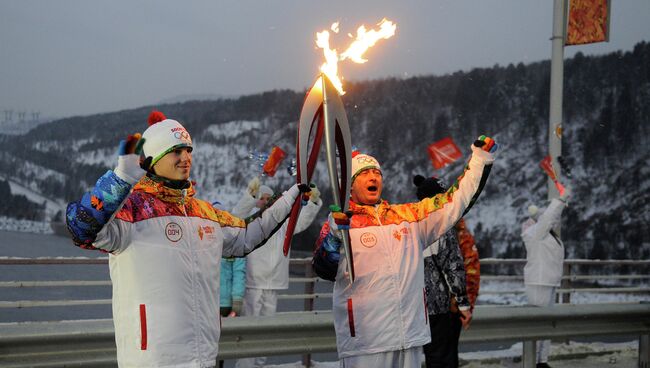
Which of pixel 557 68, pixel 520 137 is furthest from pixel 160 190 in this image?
pixel 520 137

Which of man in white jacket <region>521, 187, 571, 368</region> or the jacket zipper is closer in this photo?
the jacket zipper

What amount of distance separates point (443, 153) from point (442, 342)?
9.63ft

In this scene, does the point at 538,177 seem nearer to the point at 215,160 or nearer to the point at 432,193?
the point at 215,160

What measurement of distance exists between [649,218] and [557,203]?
4780 centimetres

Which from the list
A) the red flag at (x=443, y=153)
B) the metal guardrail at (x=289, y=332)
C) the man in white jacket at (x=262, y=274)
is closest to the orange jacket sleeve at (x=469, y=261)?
the metal guardrail at (x=289, y=332)

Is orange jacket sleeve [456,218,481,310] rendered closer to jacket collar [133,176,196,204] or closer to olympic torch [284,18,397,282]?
olympic torch [284,18,397,282]

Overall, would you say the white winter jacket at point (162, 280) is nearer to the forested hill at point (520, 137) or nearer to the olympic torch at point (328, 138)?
the olympic torch at point (328, 138)

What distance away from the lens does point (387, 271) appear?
3.91 meters

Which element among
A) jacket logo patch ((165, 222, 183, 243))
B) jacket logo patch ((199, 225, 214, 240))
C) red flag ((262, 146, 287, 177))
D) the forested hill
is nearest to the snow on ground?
red flag ((262, 146, 287, 177))

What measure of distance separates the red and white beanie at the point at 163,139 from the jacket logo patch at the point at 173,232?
27 cm

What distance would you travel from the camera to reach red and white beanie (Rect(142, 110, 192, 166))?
318cm

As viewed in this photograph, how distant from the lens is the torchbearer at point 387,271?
3871 millimetres

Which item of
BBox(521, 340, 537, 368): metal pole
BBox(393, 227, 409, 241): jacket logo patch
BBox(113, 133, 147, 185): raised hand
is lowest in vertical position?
BBox(521, 340, 537, 368): metal pole

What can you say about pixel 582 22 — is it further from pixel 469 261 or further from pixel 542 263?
pixel 469 261
